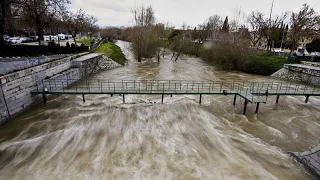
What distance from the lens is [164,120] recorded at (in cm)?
1223

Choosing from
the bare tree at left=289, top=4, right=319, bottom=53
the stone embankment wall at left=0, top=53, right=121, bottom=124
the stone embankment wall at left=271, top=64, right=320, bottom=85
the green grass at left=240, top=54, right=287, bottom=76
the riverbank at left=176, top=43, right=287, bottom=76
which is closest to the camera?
the stone embankment wall at left=0, top=53, right=121, bottom=124

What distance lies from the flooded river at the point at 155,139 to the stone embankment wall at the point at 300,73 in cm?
761

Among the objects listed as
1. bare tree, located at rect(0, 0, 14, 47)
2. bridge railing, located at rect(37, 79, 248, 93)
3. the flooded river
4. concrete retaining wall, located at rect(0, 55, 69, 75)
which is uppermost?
bare tree, located at rect(0, 0, 14, 47)

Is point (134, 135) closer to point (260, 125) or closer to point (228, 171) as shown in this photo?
point (228, 171)

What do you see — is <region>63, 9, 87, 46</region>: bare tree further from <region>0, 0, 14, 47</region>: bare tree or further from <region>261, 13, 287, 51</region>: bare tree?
<region>261, 13, 287, 51</region>: bare tree

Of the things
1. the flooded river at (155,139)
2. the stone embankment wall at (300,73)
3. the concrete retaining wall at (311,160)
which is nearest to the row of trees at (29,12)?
the flooded river at (155,139)

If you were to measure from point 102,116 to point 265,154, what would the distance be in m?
9.23

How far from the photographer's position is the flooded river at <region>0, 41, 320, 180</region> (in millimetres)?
7922

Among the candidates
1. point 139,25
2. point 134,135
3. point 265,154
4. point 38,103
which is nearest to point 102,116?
point 134,135

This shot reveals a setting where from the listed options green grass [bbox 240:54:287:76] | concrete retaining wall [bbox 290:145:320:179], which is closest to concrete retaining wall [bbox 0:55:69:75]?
concrete retaining wall [bbox 290:145:320:179]

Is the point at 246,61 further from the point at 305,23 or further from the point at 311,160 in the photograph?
the point at 311,160

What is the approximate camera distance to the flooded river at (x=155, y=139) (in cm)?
792

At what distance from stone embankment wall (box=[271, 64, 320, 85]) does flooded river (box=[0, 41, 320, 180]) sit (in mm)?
7613

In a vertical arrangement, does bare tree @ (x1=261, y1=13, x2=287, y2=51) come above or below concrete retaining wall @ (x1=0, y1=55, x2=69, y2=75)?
above
